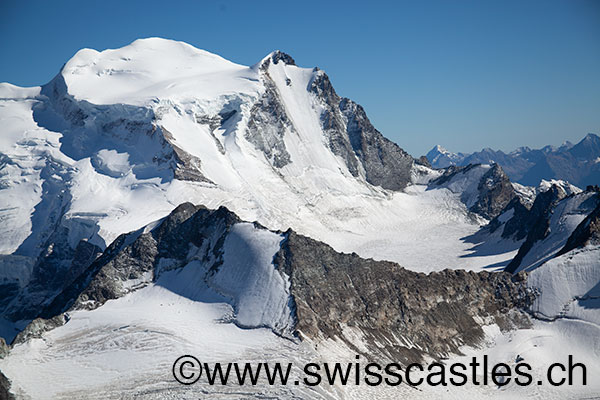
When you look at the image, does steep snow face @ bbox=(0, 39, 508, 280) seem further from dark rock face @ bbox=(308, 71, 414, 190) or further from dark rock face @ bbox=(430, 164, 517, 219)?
dark rock face @ bbox=(430, 164, 517, 219)

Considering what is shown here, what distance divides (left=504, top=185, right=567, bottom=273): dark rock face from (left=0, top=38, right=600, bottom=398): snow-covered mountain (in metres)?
0.66

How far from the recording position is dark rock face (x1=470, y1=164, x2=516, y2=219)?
17450cm

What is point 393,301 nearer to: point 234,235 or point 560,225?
point 234,235

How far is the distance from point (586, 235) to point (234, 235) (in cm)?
4740

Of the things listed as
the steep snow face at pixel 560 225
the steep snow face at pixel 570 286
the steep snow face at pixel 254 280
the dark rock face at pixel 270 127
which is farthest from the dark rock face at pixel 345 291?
the dark rock face at pixel 270 127

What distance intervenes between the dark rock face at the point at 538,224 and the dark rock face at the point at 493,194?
3951 cm

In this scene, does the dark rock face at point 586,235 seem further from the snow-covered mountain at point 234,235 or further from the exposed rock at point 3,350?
the exposed rock at point 3,350

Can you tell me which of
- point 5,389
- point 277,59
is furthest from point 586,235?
point 277,59

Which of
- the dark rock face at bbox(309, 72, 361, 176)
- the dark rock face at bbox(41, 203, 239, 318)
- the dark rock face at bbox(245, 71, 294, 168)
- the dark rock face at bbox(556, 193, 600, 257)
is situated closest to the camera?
the dark rock face at bbox(41, 203, 239, 318)

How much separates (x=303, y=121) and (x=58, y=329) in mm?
118065

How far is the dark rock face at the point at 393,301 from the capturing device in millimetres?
69938

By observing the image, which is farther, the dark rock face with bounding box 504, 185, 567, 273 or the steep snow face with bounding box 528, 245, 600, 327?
the dark rock face with bounding box 504, 185, 567, 273

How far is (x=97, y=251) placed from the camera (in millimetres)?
111250

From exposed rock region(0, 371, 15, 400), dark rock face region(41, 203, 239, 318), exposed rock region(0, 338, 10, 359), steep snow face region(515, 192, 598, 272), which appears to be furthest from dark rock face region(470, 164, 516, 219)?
exposed rock region(0, 371, 15, 400)
